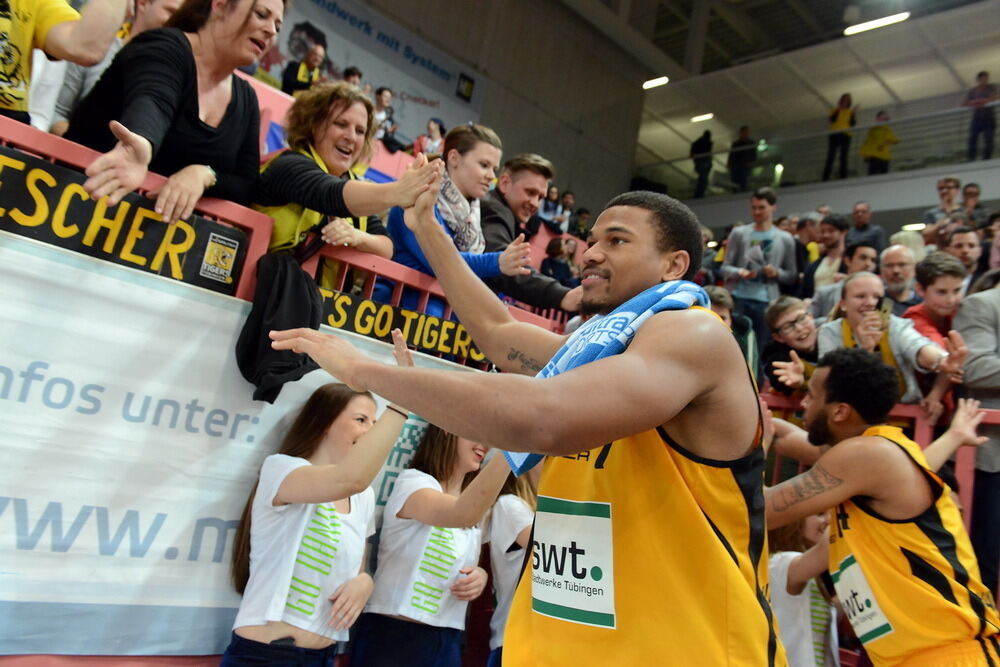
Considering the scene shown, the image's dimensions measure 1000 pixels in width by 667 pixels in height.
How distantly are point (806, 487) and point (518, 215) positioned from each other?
7.68 ft

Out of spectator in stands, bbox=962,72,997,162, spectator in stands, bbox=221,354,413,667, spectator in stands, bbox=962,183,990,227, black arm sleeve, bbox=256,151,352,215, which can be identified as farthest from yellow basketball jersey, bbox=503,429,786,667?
spectator in stands, bbox=962,72,997,162

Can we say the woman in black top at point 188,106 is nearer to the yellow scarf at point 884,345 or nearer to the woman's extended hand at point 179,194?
the woman's extended hand at point 179,194


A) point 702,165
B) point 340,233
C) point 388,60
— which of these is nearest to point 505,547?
point 340,233

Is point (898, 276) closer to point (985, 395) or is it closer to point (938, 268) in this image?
point (938, 268)

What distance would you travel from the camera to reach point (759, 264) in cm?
809

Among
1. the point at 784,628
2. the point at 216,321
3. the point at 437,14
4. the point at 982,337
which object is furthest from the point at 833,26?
the point at 216,321

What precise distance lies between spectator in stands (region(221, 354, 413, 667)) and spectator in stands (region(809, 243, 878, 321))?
460cm

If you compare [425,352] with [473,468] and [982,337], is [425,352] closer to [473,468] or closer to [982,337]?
[473,468]

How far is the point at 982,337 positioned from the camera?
446cm

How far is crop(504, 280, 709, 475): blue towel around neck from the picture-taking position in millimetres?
1819

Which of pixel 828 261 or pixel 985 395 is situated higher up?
pixel 828 261

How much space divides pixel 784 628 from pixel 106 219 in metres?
3.89

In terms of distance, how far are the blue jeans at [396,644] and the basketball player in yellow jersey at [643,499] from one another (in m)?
1.46

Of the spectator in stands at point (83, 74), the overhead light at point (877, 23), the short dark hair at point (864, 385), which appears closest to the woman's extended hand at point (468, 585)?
the short dark hair at point (864, 385)
